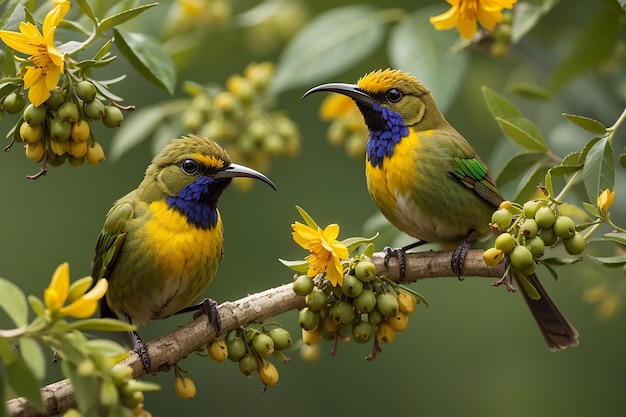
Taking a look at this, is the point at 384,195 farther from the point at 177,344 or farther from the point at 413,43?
the point at 177,344

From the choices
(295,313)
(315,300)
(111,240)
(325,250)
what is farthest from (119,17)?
(295,313)

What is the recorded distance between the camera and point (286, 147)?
4578 millimetres

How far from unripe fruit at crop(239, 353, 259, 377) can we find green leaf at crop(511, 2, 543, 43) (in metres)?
1.47

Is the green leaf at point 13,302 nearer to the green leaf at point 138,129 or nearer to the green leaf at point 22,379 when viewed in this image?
the green leaf at point 22,379

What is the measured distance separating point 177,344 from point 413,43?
1.70m

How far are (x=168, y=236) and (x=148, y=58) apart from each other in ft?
2.44

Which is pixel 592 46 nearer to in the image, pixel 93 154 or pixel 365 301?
pixel 365 301

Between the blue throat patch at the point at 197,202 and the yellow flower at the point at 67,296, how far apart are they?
155 centimetres

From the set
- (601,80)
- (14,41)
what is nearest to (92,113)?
(14,41)

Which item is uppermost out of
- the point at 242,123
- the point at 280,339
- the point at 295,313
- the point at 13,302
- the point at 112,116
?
the point at 112,116

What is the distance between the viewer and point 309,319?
10.3ft

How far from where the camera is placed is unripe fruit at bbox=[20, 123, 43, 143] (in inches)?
117

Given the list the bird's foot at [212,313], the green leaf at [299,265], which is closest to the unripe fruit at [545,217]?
the green leaf at [299,265]

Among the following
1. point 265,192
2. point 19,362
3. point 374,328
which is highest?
point 19,362
